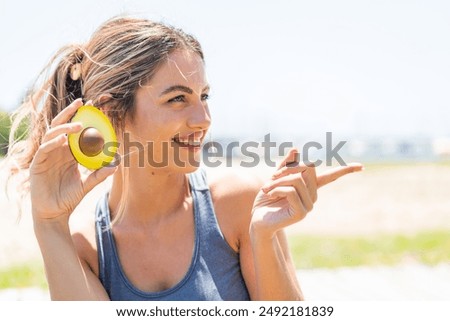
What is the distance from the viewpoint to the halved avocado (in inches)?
88.7

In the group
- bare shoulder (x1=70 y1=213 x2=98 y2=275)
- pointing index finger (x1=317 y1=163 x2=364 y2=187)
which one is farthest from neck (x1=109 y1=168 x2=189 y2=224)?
pointing index finger (x1=317 y1=163 x2=364 y2=187)

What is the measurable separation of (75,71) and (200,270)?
3.19 feet

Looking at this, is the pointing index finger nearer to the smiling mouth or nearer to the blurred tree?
the smiling mouth

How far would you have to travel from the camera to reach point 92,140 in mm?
2256

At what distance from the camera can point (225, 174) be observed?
8.74ft

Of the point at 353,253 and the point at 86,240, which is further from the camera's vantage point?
the point at 353,253

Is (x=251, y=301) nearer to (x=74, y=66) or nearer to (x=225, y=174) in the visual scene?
(x=225, y=174)

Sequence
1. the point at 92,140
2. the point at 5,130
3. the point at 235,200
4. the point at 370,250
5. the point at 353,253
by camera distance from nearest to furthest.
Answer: the point at 92,140 < the point at 235,200 < the point at 5,130 < the point at 353,253 < the point at 370,250

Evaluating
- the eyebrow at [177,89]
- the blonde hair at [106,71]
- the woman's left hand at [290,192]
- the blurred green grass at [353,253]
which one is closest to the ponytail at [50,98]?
the blonde hair at [106,71]

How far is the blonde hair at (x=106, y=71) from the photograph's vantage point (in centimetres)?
258

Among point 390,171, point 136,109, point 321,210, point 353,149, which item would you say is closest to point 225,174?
point 136,109

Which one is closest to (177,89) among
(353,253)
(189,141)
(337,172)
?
(189,141)

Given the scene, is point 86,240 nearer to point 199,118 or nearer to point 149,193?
point 149,193

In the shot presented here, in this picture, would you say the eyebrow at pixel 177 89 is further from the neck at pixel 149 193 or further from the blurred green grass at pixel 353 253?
the blurred green grass at pixel 353 253
